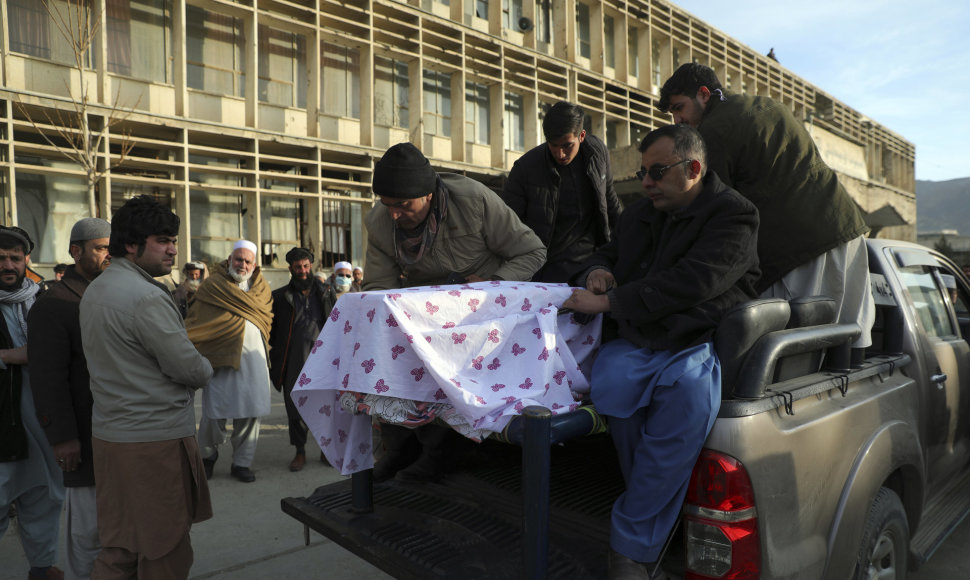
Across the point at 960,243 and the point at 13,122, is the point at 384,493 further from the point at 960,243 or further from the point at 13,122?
the point at 960,243

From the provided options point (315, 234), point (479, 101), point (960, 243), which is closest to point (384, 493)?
point (315, 234)

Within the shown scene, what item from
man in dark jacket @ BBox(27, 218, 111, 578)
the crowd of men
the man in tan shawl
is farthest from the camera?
the man in tan shawl

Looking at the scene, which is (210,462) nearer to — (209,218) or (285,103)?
(209,218)

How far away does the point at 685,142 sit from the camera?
92.8 inches

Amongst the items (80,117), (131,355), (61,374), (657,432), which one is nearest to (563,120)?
(657,432)

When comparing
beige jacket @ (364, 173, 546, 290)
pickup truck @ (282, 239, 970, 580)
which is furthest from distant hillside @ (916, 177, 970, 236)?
beige jacket @ (364, 173, 546, 290)

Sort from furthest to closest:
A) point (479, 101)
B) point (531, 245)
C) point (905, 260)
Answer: point (479, 101), point (905, 260), point (531, 245)

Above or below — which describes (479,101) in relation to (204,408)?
above

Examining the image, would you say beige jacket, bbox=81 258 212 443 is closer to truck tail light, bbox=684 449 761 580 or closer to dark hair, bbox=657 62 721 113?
truck tail light, bbox=684 449 761 580

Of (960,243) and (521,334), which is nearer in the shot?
(521,334)

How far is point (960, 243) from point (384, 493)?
42.4 m

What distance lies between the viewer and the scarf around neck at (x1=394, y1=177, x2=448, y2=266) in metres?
2.99

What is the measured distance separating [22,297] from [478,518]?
2.83m

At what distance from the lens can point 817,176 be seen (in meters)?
2.95
